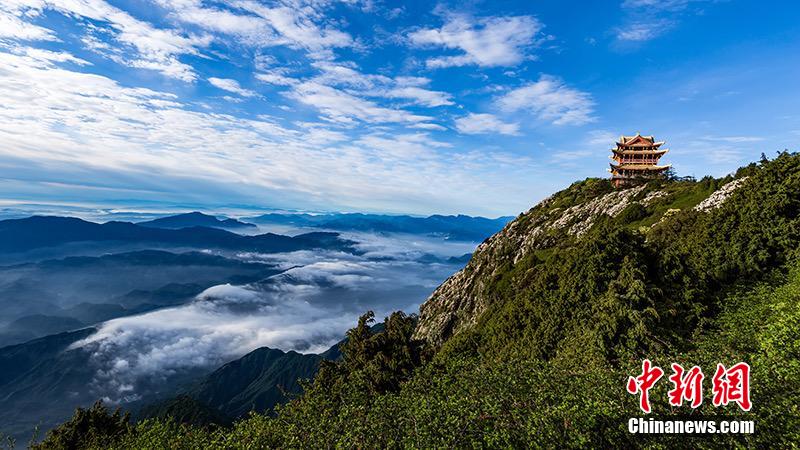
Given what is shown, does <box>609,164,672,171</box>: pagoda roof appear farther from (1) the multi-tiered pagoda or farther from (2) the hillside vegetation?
(2) the hillside vegetation

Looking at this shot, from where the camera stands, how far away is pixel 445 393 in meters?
19.0

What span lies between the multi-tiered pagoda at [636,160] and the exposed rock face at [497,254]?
14405mm

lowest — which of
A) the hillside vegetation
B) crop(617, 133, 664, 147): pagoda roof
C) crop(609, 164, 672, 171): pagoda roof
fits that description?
the hillside vegetation

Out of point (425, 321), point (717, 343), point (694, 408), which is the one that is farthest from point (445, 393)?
point (425, 321)

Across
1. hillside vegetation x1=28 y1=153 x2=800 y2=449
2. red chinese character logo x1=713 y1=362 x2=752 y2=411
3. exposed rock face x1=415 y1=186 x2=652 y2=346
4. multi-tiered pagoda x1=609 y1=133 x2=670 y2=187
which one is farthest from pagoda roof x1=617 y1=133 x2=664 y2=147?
red chinese character logo x1=713 y1=362 x2=752 y2=411

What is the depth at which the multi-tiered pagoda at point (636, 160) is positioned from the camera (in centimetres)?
7844

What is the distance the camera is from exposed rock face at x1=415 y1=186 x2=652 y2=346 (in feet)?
193

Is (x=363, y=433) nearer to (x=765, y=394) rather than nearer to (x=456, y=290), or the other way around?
(x=765, y=394)

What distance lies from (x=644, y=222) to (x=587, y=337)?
33.0 metres

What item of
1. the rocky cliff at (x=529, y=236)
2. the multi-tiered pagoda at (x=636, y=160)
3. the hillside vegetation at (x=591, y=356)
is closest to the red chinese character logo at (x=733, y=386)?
the hillside vegetation at (x=591, y=356)

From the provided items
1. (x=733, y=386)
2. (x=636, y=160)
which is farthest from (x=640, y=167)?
(x=733, y=386)

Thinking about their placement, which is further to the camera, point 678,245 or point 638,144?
point 638,144

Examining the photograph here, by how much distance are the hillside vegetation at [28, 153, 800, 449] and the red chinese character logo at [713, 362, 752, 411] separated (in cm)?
28

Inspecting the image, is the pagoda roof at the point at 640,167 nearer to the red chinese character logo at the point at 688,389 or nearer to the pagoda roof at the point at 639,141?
the pagoda roof at the point at 639,141
